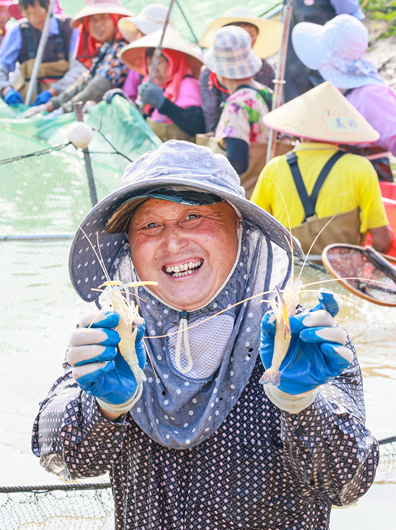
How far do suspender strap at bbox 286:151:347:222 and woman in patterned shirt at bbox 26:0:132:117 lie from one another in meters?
4.55

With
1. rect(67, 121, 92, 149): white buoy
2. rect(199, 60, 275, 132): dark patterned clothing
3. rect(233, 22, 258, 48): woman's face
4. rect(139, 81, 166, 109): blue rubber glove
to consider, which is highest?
rect(233, 22, 258, 48): woman's face

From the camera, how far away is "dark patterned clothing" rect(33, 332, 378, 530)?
1490 millimetres

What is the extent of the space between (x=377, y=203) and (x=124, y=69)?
17.2ft

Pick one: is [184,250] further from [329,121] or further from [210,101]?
[210,101]

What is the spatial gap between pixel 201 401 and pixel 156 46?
6416 mm

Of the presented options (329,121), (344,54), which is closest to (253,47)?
(344,54)

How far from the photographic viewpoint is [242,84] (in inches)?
240

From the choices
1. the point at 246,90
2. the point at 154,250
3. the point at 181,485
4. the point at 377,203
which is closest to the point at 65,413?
the point at 181,485

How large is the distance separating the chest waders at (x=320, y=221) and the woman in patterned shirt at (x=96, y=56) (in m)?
4.63

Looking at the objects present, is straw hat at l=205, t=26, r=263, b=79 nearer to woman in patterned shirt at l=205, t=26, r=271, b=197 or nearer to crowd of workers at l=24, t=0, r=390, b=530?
woman in patterned shirt at l=205, t=26, r=271, b=197

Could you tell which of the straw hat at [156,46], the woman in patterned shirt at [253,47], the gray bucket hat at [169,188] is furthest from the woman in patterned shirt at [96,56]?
the gray bucket hat at [169,188]

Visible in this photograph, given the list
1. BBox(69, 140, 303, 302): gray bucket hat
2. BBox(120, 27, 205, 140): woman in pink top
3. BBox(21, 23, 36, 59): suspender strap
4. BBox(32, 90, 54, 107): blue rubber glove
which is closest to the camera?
BBox(69, 140, 303, 302): gray bucket hat

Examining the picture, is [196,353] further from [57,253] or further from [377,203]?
[57,253]

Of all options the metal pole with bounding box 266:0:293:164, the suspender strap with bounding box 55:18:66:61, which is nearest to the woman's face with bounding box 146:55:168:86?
the metal pole with bounding box 266:0:293:164
